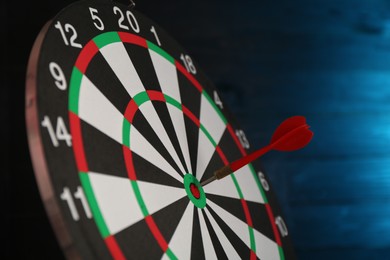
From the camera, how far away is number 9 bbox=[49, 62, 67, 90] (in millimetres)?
821

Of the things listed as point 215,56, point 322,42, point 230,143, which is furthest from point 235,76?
point 230,143

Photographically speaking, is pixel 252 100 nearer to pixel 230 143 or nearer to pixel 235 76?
pixel 235 76

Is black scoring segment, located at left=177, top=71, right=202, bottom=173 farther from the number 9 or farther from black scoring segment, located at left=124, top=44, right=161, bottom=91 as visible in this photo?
the number 9

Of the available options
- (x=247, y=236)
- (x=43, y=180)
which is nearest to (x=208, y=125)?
(x=247, y=236)

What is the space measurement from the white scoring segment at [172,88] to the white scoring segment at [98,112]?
0.22 m

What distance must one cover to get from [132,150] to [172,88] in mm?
300

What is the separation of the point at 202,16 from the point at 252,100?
0.33 m

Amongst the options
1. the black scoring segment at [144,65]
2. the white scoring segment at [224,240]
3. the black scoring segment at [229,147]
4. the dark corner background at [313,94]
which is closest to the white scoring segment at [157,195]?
the white scoring segment at [224,240]

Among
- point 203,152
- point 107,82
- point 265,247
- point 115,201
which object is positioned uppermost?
point 107,82

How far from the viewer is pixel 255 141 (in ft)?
6.00

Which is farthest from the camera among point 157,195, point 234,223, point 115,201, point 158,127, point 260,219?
point 260,219

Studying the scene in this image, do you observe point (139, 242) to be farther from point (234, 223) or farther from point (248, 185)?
point (248, 185)

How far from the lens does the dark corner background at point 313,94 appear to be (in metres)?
1.81

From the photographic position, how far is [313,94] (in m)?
1.85
